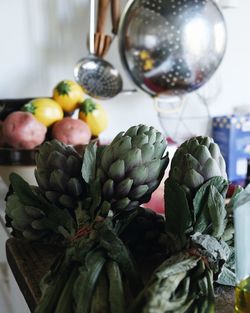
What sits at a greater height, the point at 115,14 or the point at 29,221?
the point at 115,14

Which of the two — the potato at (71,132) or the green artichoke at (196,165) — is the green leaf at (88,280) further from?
the potato at (71,132)

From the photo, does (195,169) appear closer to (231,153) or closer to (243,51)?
(231,153)

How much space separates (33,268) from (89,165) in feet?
0.34

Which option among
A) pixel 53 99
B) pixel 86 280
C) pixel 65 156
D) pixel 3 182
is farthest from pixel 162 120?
pixel 86 280

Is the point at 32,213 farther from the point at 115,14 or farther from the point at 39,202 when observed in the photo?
the point at 115,14

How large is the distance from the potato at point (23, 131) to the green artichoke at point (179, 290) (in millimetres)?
487

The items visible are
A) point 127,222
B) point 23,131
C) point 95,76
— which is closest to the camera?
point 127,222

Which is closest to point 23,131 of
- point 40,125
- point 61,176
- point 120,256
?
point 40,125

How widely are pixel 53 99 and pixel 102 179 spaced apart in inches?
21.5

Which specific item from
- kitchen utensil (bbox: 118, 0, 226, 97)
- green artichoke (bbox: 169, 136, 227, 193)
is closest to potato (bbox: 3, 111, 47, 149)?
kitchen utensil (bbox: 118, 0, 226, 97)

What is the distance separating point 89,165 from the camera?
0.37 m

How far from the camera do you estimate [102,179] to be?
36 centimetres

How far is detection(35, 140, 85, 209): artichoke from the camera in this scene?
1.24 feet

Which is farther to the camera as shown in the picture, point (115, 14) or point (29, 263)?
point (115, 14)
